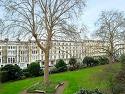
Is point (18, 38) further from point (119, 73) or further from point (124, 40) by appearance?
point (124, 40)

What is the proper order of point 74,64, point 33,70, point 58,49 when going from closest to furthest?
point 58,49 → point 33,70 → point 74,64

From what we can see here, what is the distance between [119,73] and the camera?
59.7ft

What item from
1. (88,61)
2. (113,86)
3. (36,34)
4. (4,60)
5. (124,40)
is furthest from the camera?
(4,60)

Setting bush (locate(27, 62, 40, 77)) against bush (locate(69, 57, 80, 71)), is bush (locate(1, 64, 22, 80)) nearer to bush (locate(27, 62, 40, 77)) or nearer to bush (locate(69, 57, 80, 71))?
bush (locate(27, 62, 40, 77))

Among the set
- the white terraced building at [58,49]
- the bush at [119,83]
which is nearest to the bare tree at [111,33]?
the white terraced building at [58,49]

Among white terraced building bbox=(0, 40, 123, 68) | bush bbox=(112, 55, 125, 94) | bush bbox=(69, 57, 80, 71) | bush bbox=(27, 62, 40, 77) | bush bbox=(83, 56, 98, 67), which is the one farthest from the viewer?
bush bbox=(83, 56, 98, 67)

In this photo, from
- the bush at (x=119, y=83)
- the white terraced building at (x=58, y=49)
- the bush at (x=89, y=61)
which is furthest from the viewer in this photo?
the bush at (x=89, y=61)

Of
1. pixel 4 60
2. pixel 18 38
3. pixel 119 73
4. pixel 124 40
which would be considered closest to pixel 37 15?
pixel 18 38

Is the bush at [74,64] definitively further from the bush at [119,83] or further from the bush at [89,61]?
the bush at [119,83]

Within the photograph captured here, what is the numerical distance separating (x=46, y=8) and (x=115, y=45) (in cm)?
2816

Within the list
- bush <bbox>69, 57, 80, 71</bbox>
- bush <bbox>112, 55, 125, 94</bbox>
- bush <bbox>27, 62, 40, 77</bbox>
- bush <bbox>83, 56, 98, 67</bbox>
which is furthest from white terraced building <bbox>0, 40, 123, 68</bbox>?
bush <bbox>112, 55, 125, 94</bbox>

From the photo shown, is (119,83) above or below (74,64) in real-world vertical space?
below

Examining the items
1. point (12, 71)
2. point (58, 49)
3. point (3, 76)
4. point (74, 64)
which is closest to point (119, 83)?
point (58, 49)

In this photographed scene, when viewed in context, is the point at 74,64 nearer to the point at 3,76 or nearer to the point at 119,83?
the point at 3,76
